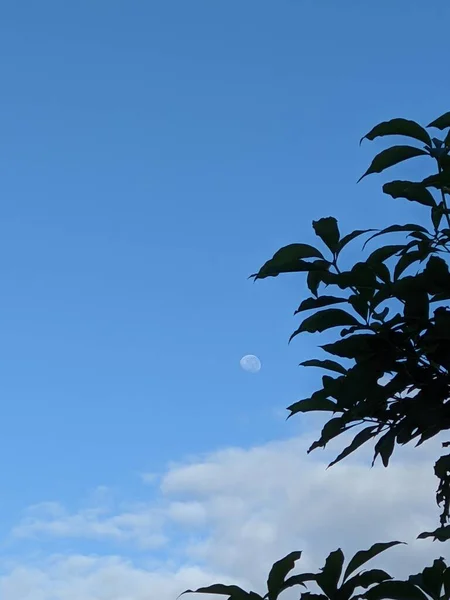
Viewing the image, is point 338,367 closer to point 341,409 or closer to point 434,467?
point 341,409

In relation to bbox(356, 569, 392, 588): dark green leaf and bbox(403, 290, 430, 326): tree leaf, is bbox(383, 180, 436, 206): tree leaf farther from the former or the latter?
bbox(356, 569, 392, 588): dark green leaf

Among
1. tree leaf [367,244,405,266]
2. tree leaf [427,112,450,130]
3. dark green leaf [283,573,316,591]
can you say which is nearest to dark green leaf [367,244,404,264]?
tree leaf [367,244,405,266]

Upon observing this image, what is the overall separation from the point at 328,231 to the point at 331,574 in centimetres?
99

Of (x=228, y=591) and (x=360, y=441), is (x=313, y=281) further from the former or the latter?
(x=228, y=591)

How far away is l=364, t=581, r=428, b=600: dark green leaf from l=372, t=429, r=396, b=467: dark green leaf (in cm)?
55

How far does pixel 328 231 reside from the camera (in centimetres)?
245

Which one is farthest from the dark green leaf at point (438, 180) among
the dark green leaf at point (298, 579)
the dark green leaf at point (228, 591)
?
the dark green leaf at point (228, 591)

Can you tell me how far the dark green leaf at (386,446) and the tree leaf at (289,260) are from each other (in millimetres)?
628

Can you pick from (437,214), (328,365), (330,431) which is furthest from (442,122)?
(330,431)

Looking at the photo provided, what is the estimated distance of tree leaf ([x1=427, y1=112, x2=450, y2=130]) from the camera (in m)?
2.33

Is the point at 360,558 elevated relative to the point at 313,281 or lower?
lower

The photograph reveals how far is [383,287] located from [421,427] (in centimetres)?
45

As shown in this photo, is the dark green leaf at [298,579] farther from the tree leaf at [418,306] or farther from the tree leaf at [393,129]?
the tree leaf at [393,129]

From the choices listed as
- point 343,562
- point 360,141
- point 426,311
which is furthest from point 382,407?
point 360,141
